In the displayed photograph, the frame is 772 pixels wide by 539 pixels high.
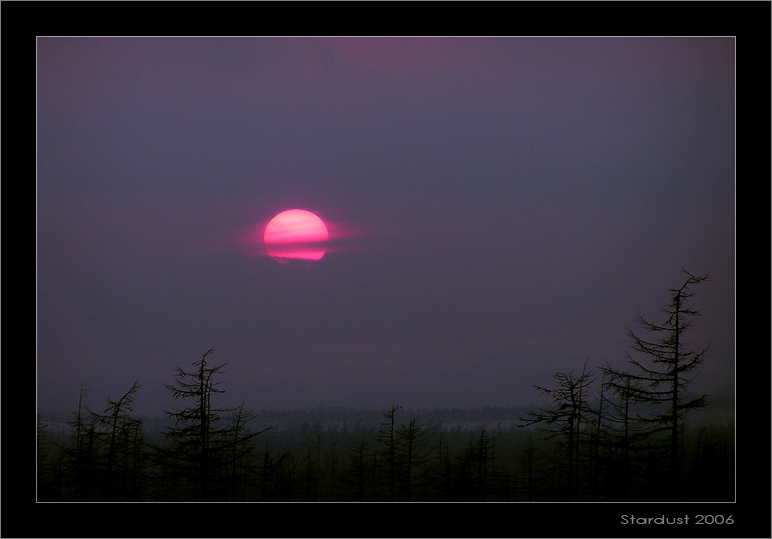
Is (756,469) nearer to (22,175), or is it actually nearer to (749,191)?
(749,191)

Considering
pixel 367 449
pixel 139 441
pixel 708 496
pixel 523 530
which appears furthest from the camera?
pixel 367 449

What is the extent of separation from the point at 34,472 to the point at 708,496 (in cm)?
3703

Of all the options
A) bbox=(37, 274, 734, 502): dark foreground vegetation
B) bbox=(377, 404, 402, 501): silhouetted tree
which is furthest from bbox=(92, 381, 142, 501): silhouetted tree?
bbox=(377, 404, 402, 501): silhouetted tree

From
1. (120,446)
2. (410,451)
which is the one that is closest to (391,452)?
(410,451)

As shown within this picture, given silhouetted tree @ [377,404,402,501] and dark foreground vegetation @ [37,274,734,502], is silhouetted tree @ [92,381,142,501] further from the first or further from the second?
silhouetted tree @ [377,404,402,501]

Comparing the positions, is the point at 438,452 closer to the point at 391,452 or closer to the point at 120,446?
the point at 391,452

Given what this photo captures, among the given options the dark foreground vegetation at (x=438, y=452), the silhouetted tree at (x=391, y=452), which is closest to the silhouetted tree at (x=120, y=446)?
the dark foreground vegetation at (x=438, y=452)

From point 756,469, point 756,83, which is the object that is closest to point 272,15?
point 756,83

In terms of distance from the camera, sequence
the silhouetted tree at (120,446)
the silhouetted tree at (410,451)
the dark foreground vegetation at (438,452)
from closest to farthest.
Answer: the dark foreground vegetation at (438,452) < the silhouetted tree at (120,446) < the silhouetted tree at (410,451)

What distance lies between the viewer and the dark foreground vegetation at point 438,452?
34.6 m

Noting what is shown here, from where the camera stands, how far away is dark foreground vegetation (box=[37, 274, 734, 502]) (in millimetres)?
34625

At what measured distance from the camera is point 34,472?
14.8 metres

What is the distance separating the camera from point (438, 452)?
57719 millimetres

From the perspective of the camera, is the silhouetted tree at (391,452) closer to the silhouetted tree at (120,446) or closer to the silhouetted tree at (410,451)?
the silhouetted tree at (410,451)
